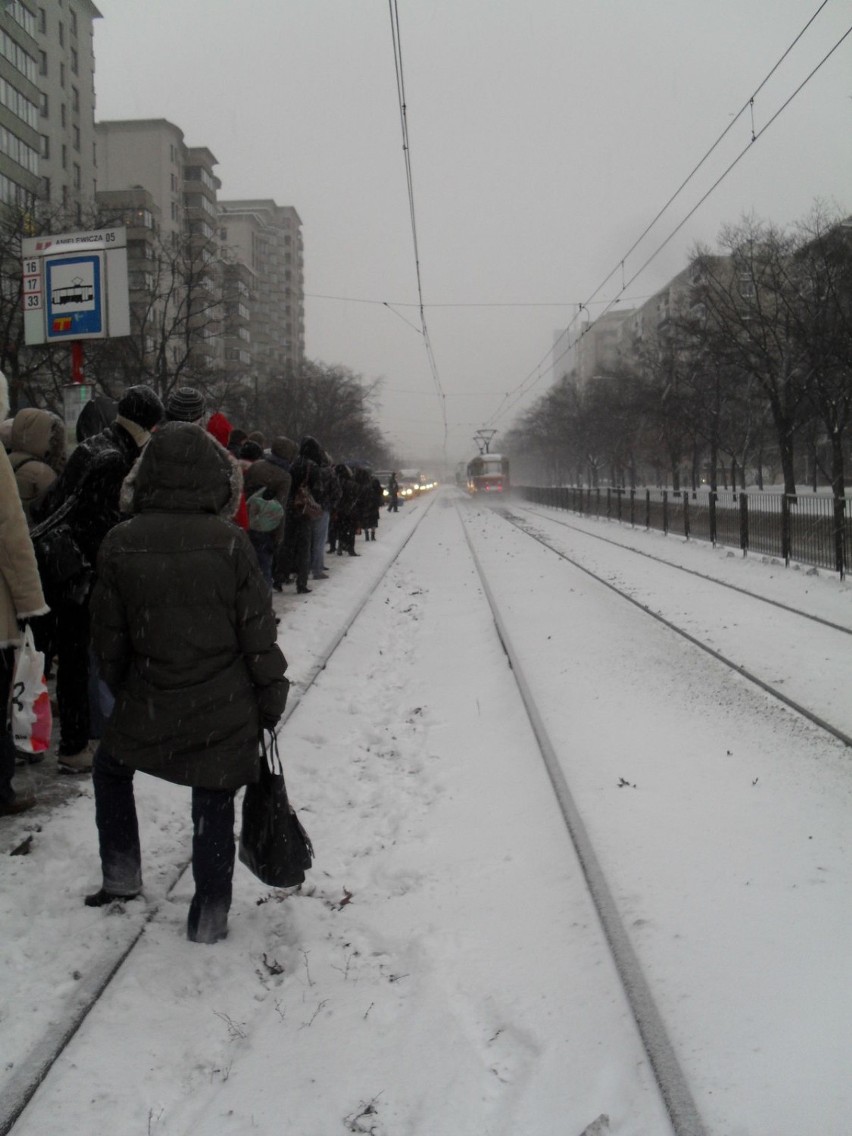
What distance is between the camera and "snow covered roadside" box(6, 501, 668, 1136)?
2.76m

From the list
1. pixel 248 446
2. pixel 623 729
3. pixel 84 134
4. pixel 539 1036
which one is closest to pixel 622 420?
pixel 84 134

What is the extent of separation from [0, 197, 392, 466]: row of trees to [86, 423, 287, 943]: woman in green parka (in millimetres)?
12716

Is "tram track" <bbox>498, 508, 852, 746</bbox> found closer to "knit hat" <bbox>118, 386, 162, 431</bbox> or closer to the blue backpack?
the blue backpack

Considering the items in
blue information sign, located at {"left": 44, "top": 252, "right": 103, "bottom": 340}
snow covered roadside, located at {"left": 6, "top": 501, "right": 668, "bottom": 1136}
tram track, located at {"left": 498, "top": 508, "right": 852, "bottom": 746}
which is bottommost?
snow covered roadside, located at {"left": 6, "top": 501, "right": 668, "bottom": 1136}

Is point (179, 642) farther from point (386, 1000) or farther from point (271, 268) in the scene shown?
point (271, 268)

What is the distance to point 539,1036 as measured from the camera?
3.12 m

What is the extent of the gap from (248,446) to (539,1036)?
29.1 ft

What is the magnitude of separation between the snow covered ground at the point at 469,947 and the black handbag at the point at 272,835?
0.31 meters

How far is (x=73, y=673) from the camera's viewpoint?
5.21 metres

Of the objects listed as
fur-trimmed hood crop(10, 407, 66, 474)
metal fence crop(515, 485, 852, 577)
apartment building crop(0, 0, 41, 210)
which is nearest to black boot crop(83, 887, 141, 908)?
fur-trimmed hood crop(10, 407, 66, 474)

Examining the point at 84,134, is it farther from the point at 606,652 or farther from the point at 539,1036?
the point at 539,1036

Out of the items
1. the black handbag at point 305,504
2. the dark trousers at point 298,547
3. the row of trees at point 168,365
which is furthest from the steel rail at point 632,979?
the row of trees at point 168,365

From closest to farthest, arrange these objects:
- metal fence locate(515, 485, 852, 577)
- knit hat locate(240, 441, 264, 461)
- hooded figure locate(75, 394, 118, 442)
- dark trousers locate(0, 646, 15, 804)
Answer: dark trousers locate(0, 646, 15, 804) < hooded figure locate(75, 394, 118, 442) < knit hat locate(240, 441, 264, 461) < metal fence locate(515, 485, 852, 577)

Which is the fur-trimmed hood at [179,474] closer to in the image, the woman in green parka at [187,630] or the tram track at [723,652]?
the woman in green parka at [187,630]
